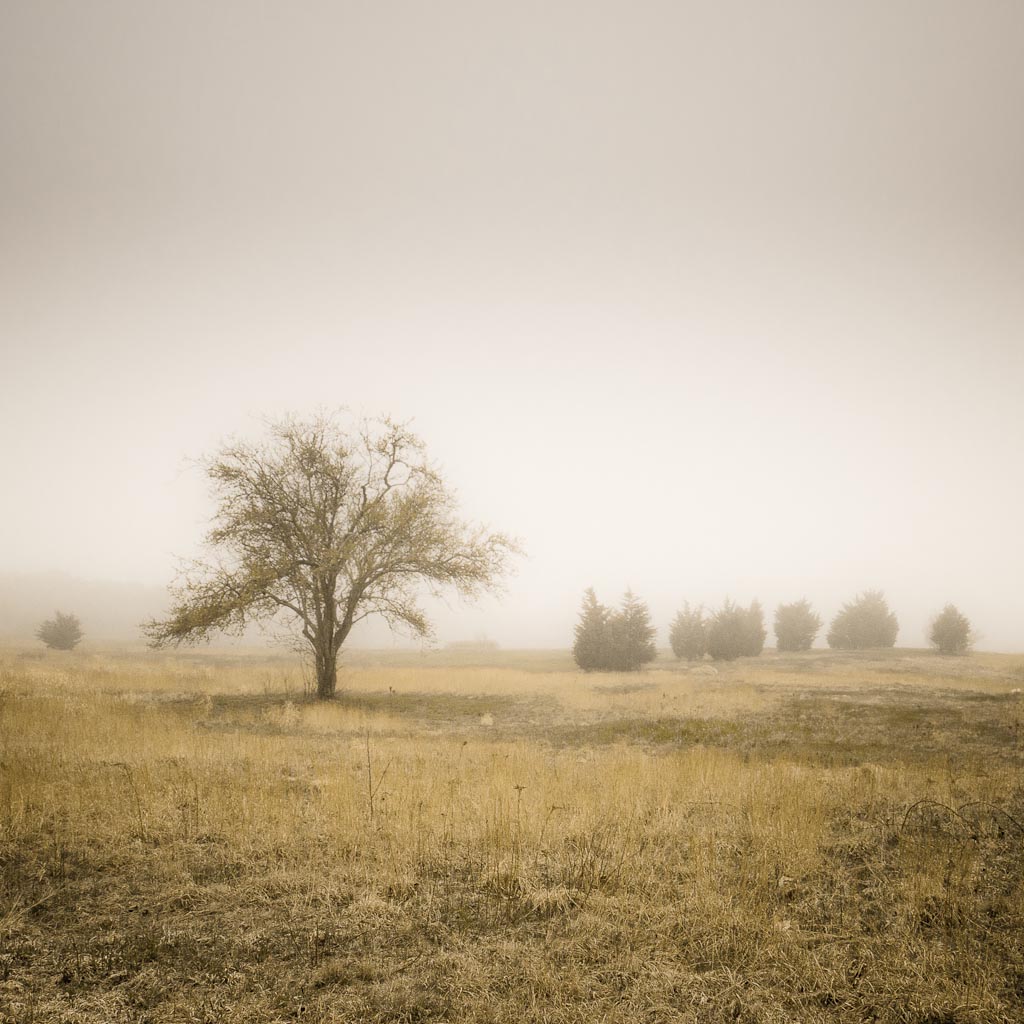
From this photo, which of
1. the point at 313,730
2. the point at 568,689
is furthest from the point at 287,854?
the point at 568,689

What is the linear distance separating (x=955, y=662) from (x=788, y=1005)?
41.5 meters

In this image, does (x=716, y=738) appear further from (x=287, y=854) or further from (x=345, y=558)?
(x=345, y=558)

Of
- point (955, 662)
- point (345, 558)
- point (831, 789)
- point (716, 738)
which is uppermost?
point (345, 558)

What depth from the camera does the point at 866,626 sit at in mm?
48969

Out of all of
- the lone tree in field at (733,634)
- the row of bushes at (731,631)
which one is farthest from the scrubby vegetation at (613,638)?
the lone tree in field at (733,634)

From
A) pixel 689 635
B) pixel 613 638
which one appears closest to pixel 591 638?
pixel 613 638

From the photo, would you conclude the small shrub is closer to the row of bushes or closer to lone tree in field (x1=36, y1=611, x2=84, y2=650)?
the row of bushes

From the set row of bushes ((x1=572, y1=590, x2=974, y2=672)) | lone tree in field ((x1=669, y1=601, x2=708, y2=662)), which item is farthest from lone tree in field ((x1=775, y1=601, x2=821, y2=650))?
lone tree in field ((x1=669, y1=601, x2=708, y2=662))

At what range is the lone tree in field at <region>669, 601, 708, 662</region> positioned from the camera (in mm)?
43188

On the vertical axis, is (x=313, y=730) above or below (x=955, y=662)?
above

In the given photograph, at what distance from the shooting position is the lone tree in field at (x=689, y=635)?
43.2 metres

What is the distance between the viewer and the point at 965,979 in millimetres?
3363

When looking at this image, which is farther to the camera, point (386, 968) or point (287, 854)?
point (287, 854)

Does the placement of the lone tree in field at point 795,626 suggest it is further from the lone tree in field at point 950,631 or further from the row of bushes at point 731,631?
the lone tree in field at point 950,631
